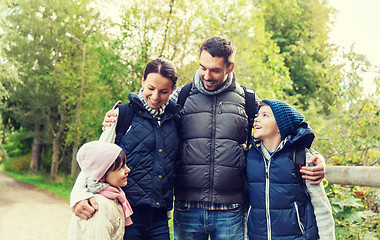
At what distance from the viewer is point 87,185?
244 cm

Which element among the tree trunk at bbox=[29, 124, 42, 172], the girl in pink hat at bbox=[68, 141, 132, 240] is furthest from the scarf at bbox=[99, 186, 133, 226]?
the tree trunk at bbox=[29, 124, 42, 172]

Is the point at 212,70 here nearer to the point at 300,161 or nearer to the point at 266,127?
the point at 266,127

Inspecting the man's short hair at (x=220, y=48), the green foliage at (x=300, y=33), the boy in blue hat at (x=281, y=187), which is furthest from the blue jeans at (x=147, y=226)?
the green foliage at (x=300, y=33)

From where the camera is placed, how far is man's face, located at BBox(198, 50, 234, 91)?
292 cm

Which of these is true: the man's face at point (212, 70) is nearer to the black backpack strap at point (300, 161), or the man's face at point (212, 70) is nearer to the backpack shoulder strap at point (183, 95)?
the backpack shoulder strap at point (183, 95)

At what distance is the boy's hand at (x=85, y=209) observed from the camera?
2.29 metres

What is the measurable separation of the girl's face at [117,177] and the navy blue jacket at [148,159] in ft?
0.54

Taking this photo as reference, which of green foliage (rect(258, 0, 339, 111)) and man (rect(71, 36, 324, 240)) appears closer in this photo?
man (rect(71, 36, 324, 240))

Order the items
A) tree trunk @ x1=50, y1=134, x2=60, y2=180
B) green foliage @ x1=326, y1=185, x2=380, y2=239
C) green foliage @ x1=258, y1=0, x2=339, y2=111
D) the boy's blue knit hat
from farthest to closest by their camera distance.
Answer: green foliage @ x1=258, y1=0, x2=339, y2=111 → tree trunk @ x1=50, y1=134, x2=60, y2=180 → green foliage @ x1=326, y1=185, x2=380, y2=239 → the boy's blue knit hat

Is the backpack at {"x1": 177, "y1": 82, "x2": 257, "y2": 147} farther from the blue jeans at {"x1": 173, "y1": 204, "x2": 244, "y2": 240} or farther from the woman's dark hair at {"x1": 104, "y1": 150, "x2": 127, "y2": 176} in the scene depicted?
the woman's dark hair at {"x1": 104, "y1": 150, "x2": 127, "y2": 176}

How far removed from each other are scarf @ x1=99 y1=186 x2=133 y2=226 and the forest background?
8.75ft

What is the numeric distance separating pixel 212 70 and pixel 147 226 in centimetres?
127

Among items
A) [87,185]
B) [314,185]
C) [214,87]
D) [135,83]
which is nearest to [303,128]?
[314,185]

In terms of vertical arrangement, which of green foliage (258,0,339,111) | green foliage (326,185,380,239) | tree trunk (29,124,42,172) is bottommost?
tree trunk (29,124,42,172)
